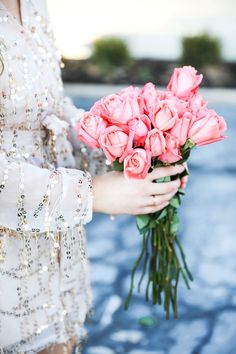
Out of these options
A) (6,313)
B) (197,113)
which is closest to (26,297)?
(6,313)

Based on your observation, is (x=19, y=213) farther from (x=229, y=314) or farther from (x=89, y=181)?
(x=229, y=314)

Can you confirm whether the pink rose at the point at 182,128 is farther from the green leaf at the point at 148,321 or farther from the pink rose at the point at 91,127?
the green leaf at the point at 148,321

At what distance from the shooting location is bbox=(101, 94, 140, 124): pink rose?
4.15 feet

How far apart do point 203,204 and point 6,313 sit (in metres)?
2.70

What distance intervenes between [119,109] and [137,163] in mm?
131

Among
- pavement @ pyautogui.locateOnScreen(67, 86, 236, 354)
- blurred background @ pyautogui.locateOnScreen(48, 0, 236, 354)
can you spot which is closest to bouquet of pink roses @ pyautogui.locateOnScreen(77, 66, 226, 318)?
pavement @ pyautogui.locateOnScreen(67, 86, 236, 354)

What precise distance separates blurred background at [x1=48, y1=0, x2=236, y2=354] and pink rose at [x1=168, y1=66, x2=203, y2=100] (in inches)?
52.0

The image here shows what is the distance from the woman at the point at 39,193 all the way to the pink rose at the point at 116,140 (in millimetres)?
84

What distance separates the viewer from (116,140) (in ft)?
4.09

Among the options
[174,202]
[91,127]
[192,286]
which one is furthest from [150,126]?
[192,286]

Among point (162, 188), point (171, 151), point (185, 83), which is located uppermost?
point (185, 83)

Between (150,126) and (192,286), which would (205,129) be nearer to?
(150,126)

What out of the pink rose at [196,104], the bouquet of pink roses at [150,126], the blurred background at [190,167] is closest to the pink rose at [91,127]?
the bouquet of pink roses at [150,126]

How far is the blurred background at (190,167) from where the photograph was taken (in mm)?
2484
